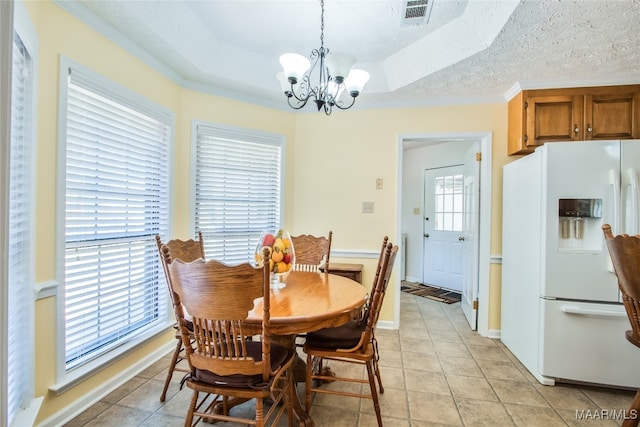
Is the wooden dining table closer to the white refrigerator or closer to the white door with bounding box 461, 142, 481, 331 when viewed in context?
the white refrigerator

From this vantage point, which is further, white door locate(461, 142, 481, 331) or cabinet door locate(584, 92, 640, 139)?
white door locate(461, 142, 481, 331)

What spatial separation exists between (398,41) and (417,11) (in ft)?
1.44

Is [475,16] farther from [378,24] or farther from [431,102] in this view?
[431,102]

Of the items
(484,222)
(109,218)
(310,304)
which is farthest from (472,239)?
(109,218)

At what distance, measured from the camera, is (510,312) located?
107 inches

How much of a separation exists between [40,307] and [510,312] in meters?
3.44

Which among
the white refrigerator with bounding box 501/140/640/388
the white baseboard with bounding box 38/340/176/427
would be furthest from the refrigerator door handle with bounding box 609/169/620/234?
the white baseboard with bounding box 38/340/176/427

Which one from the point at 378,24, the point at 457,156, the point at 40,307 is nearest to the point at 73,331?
the point at 40,307

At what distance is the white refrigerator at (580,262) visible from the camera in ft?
6.64

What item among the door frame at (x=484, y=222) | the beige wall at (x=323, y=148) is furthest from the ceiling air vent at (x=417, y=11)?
the door frame at (x=484, y=222)

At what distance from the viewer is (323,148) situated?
343 centimetres

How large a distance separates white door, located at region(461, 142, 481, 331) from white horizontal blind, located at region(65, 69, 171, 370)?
10.1 feet

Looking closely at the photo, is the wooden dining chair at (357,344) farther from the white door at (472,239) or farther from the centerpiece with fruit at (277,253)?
the white door at (472,239)

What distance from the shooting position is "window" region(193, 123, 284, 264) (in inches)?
115
